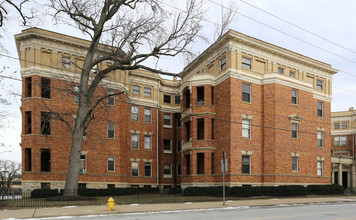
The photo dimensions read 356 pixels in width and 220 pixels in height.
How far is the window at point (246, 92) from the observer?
1183 inches

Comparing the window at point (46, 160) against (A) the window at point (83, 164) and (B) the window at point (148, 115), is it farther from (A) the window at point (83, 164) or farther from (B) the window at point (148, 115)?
(B) the window at point (148, 115)

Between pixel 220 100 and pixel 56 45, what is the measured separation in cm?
1645

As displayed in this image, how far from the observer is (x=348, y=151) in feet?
182

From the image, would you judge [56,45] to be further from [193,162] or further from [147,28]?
[193,162]

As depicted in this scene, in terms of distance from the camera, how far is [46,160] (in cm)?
2962

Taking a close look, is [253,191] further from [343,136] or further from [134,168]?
[343,136]

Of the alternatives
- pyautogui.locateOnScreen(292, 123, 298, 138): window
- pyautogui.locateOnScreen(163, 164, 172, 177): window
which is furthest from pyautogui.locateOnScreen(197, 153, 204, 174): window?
pyautogui.locateOnScreen(292, 123, 298, 138): window

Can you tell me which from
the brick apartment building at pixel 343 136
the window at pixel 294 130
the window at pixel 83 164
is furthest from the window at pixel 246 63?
the brick apartment building at pixel 343 136

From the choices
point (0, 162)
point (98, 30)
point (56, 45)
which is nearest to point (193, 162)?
point (98, 30)

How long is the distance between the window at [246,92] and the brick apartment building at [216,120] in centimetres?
4

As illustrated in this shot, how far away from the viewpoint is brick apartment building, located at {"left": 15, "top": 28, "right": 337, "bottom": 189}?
95.0ft

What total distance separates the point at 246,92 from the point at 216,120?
3.91 m

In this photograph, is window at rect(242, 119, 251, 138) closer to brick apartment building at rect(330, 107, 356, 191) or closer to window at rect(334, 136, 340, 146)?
brick apartment building at rect(330, 107, 356, 191)

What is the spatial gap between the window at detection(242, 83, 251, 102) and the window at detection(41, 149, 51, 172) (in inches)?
743
